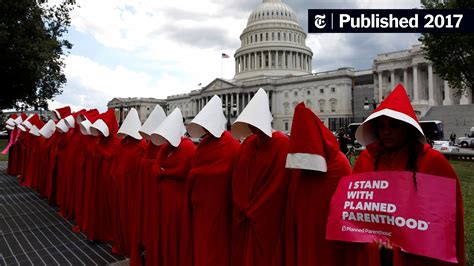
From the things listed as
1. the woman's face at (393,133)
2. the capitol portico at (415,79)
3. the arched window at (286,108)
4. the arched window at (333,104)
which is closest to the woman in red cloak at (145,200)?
the woman's face at (393,133)

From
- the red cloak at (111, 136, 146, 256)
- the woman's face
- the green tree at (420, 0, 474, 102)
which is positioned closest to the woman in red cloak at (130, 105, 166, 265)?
the red cloak at (111, 136, 146, 256)

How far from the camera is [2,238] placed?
644cm

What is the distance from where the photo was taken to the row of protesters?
96.4 inches

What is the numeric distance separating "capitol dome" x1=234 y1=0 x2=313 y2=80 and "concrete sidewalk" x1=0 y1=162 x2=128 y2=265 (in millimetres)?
76454

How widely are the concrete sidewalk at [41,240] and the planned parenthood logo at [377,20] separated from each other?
6.32m

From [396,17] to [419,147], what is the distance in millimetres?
6240

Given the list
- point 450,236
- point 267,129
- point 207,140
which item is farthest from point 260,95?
point 450,236

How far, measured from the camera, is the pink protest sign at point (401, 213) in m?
2.04

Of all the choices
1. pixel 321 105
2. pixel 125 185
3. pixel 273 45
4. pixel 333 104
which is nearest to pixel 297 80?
pixel 321 105

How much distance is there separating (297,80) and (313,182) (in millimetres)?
72897

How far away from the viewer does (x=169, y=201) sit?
13.8ft

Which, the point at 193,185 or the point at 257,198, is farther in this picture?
the point at 193,185

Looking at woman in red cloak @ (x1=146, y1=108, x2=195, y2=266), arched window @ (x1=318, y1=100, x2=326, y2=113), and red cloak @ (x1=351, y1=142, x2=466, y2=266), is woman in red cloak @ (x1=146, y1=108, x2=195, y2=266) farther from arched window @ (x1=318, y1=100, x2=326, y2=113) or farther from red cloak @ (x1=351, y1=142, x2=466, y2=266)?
arched window @ (x1=318, y1=100, x2=326, y2=113)

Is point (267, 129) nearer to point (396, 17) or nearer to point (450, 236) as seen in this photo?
point (450, 236)
